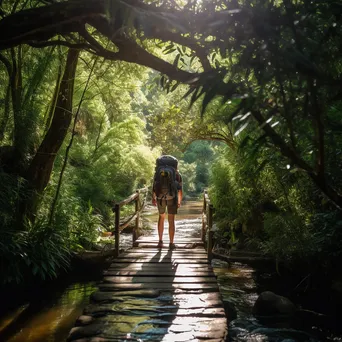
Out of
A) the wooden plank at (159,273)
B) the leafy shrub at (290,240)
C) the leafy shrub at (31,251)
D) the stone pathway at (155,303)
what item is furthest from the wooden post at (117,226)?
the leafy shrub at (290,240)

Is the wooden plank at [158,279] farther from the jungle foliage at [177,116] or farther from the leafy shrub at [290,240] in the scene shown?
the leafy shrub at [290,240]

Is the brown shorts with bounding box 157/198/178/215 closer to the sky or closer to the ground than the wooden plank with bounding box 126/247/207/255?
closer to the sky

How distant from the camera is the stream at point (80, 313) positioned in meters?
5.45

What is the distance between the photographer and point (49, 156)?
7.33m

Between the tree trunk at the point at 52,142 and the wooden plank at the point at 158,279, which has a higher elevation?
the tree trunk at the point at 52,142

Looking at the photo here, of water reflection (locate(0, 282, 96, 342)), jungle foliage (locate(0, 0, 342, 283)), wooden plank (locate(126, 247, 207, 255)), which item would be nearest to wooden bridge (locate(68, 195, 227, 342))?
wooden plank (locate(126, 247, 207, 255))

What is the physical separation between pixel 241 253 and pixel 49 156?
4145 millimetres

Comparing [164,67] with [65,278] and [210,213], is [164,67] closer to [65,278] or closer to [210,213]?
[210,213]

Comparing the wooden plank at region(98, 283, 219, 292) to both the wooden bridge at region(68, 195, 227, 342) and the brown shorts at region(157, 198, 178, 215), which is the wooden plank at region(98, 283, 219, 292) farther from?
the brown shorts at region(157, 198, 178, 215)

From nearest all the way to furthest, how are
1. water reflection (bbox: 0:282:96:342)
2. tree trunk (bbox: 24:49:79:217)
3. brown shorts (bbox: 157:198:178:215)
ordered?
water reflection (bbox: 0:282:96:342) → brown shorts (bbox: 157:198:178:215) → tree trunk (bbox: 24:49:79:217)

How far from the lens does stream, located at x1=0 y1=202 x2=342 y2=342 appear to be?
545cm

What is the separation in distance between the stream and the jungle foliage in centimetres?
57

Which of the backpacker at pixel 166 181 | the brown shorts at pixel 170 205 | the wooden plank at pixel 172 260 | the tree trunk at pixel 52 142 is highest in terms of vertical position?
the tree trunk at pixel 52 142

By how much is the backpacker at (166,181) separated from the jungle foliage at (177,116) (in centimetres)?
126
